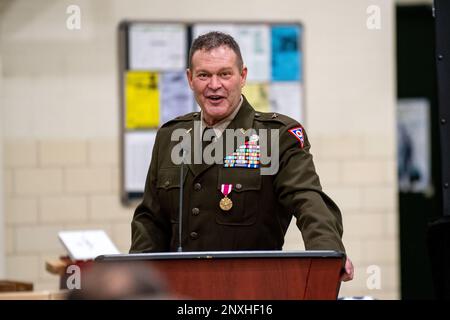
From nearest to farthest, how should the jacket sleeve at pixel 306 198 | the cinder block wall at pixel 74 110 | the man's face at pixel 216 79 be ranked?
the jacket sleeve at pixel 306 198 < the man's face at pixel 216 79 < the cinder block wall at pixel 74 110

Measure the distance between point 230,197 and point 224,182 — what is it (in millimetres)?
48

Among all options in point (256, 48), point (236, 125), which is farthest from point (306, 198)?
point (256, 48)

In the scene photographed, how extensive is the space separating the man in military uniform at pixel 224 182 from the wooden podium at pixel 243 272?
487 mm

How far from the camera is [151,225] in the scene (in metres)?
2.77

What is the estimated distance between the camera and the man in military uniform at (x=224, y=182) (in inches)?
103

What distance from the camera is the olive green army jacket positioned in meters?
2.65

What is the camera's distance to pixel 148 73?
5133mm

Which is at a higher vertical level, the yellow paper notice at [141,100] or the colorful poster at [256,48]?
the colorful poster at [256,48]

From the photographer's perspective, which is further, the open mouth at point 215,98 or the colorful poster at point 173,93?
the colorful poster at point 173,93

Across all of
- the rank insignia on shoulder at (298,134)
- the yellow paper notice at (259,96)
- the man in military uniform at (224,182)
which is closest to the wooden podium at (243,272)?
the man in military uniform at (224,182)

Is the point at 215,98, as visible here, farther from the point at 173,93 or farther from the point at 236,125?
the point at 173,93

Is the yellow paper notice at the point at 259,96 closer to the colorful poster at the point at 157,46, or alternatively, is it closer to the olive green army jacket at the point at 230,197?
the colorful poster at the point at 157,46

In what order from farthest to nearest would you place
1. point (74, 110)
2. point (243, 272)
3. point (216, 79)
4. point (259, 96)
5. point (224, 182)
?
point (259, 96)
point (74, 110)
point (224, 182)
point (216, 79)
point (243, 272)
